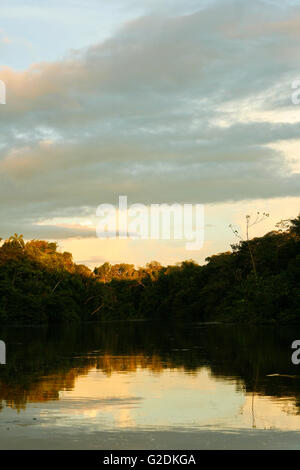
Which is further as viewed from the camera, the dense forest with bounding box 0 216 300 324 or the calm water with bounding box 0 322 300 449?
the dense forest with bounding box 0 216 300 324

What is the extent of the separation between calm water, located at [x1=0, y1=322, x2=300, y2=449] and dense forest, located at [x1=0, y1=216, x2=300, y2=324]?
2970 cm

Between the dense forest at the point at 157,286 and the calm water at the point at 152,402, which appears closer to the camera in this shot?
the calm water at the point at 152,402

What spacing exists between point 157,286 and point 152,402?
328 ft

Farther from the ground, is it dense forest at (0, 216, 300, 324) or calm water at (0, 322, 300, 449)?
dense forest at (0, 216, 300, 324)

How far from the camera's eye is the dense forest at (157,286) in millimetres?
52750

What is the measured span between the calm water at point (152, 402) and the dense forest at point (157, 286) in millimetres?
29703

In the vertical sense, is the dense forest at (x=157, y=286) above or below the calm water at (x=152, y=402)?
above

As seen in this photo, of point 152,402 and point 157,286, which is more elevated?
point 157,286

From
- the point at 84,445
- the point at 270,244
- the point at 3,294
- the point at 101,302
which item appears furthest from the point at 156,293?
the point at 84,445

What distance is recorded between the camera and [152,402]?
42.0 feet

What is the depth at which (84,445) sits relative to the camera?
8.75 metres

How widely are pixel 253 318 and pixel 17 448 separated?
1767 inches

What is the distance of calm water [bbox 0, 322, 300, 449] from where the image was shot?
923 cm

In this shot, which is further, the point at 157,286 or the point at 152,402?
the point at 157,286
